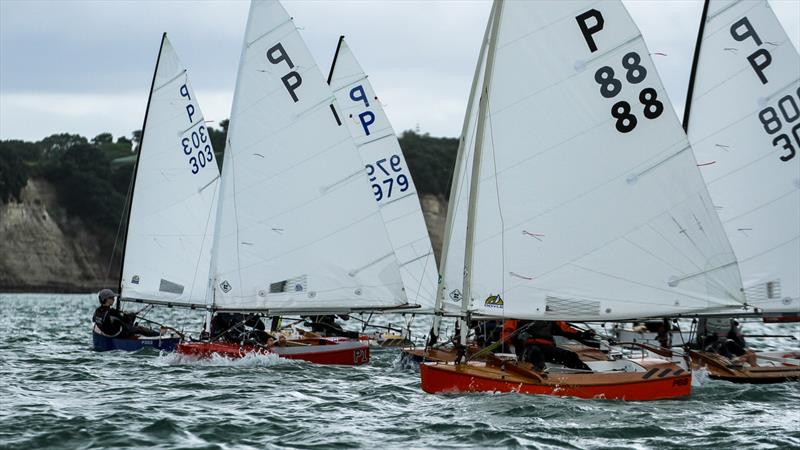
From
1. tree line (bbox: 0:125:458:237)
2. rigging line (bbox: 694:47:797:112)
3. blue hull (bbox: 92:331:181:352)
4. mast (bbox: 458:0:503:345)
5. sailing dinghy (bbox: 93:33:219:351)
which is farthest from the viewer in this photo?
tree line (bbox: 0:125:458:237)

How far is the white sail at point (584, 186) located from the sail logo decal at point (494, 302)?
0.01 metres

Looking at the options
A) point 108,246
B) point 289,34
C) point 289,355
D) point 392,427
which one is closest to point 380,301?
point 289,355

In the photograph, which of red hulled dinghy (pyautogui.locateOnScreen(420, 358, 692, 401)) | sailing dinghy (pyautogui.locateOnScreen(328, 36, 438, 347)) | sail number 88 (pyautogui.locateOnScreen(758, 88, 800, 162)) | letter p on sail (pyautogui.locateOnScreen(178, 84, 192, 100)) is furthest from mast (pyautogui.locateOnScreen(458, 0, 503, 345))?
letter p on sail (pyautogui.locateOnScreen(178, 84, 192, 100))

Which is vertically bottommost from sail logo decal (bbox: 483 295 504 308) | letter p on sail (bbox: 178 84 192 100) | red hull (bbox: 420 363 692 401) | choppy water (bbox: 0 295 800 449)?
choppy water (bbox: 0 295 800 449)

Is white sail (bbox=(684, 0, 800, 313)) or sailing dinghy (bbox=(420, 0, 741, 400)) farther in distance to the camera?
A: white sail (bbox=(684, 0, 800, 313))

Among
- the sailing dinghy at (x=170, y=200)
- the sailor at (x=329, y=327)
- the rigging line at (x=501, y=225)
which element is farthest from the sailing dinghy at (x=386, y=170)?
the rigging line at (x=501, y=225)

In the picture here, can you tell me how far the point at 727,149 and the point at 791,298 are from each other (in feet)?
9.58

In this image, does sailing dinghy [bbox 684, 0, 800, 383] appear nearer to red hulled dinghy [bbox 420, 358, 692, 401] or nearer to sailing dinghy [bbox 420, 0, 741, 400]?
sailing dinghy [bbox 420, 0, 741, 400]

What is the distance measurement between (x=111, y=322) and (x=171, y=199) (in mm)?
4396

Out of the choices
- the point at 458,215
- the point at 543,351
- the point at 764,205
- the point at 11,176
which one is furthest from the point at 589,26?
the point at 11,176

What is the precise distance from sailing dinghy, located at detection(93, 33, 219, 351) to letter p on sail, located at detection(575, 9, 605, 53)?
12.8m

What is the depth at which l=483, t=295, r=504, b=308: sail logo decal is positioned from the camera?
15445mm

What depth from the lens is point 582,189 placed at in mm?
15742

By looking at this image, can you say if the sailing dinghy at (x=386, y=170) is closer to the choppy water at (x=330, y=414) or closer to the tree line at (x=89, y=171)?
the choppy water at (x=330, y=414)
